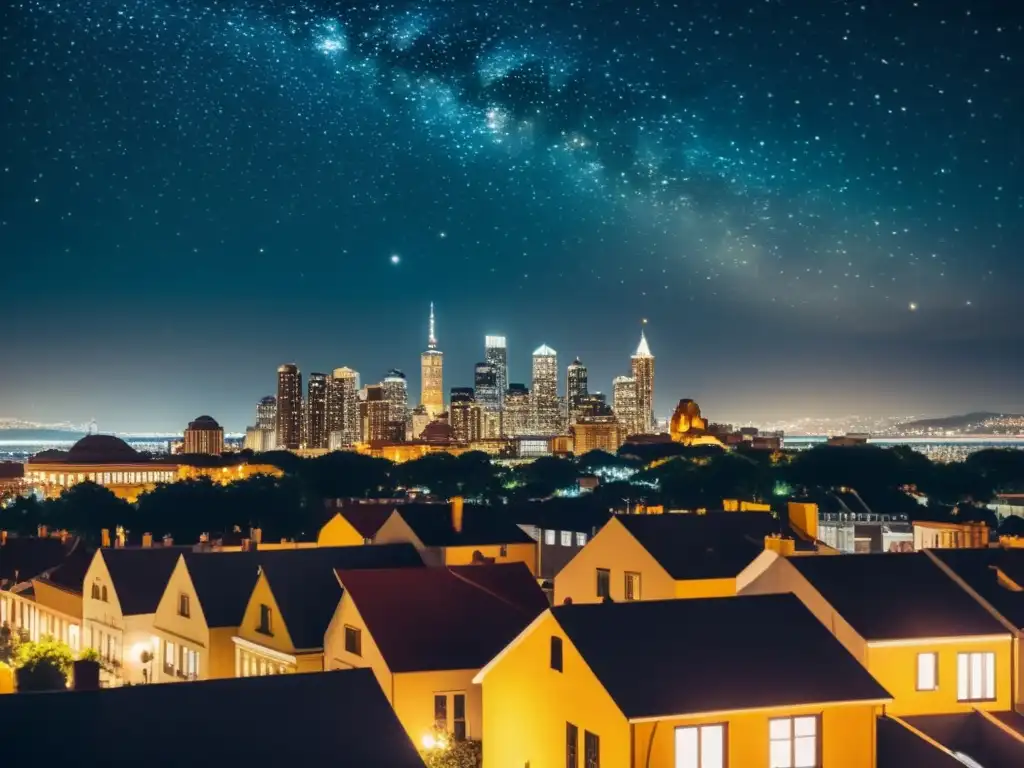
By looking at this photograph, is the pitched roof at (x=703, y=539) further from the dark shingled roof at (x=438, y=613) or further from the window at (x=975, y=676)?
the window at (x=975, y=676)

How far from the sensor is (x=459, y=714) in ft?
103

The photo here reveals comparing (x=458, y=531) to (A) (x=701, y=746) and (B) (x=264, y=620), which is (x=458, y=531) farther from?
(A) (x=701, y=746)

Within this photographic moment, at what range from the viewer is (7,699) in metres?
18.8

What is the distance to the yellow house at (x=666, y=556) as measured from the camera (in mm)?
38906

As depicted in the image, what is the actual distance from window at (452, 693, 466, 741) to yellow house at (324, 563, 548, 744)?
0.02 meters

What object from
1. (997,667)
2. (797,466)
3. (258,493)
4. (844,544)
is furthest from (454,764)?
(797,466)

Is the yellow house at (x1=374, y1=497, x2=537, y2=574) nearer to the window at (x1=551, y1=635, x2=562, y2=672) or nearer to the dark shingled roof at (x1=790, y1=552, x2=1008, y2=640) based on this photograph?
the dark shingled roof at (x1=790, y1=552, x2=1008, y2=640)

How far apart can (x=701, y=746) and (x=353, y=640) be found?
12.4m

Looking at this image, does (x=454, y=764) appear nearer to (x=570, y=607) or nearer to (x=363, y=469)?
(x=570, y=607)

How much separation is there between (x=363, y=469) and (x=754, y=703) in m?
162

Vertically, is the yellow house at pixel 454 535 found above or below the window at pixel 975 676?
above

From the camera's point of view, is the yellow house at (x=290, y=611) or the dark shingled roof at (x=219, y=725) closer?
the dark shingled roof at (x=219, y=725)

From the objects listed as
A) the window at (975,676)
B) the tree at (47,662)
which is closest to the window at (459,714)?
the tree at (47,662)

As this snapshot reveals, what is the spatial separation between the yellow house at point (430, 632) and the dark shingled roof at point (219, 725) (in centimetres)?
924
